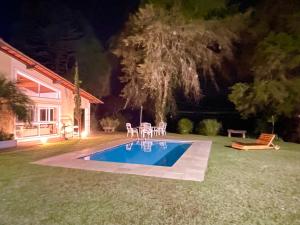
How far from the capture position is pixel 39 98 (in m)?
14.5

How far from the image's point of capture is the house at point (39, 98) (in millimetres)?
12914

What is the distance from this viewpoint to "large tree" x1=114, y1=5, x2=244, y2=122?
18312 millimetres

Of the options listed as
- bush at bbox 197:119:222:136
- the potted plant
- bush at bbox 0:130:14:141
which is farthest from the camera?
bush at bbox 197:119:222:136

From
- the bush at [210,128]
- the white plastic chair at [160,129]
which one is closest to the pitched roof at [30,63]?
the white plastic chair at [160,129]

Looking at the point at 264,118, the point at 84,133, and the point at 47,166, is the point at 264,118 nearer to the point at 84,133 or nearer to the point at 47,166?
the point at 84,133

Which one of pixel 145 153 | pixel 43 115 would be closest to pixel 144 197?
pixel 145 153

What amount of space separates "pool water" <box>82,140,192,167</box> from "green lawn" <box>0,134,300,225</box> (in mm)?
2741

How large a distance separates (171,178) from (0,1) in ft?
127

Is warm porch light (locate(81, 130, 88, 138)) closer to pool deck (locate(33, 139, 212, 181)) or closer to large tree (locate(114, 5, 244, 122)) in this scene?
large tree (locate(114, 5, 244, 122))

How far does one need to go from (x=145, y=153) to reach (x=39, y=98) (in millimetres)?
6048

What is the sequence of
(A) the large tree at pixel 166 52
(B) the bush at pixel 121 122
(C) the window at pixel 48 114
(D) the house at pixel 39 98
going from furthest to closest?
(B) the bush at pixel 121 122 → (A) the large tree at pixel 166 52 → (C) the window at pixel 48 114 → (D) the house at pixel 39 98

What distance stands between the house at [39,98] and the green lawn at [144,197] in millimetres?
5566

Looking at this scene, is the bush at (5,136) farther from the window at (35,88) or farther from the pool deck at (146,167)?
the pool deck at (146,167)

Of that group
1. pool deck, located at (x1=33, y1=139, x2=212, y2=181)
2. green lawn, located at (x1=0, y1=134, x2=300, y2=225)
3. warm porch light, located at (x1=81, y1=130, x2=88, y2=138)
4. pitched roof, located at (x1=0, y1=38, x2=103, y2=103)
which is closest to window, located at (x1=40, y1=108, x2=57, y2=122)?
pitched roof, located at (x1=0, y1=38, x2=103, y2=103)
